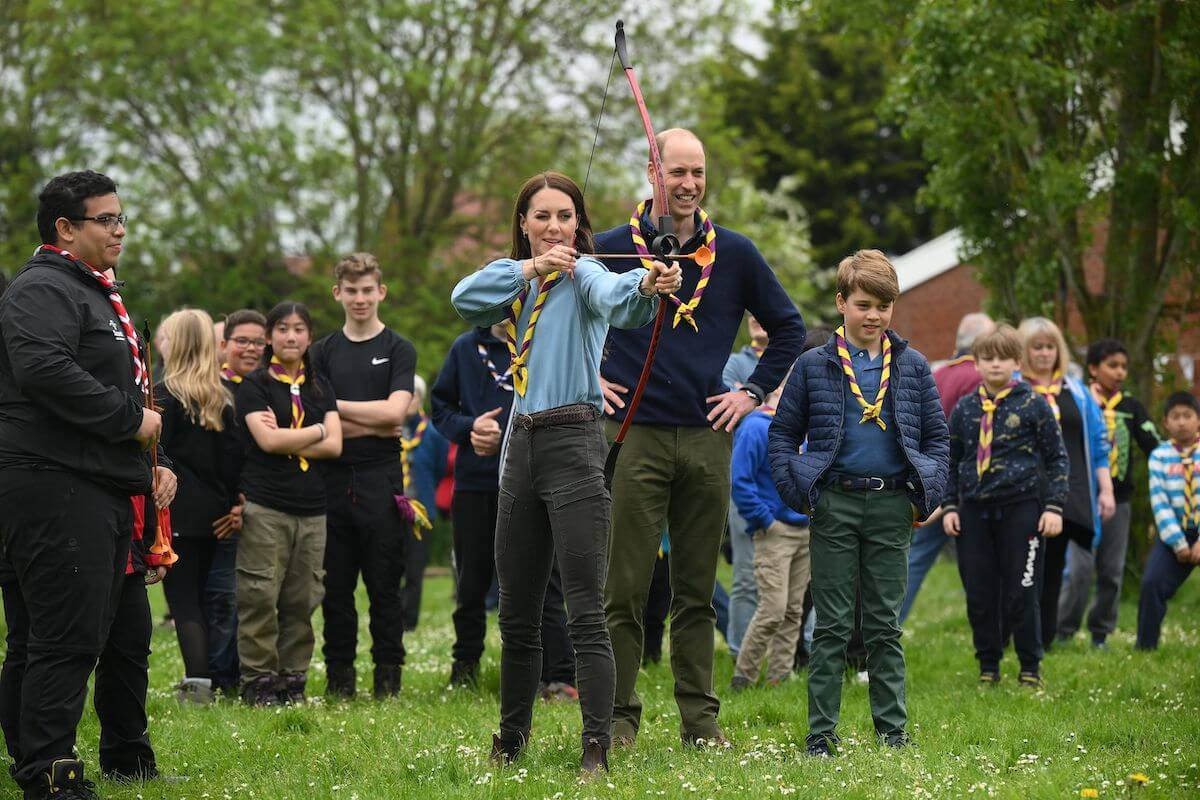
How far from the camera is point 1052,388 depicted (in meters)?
9.67

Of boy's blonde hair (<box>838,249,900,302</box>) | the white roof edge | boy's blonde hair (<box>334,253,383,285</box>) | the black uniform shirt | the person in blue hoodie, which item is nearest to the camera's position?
boy's blonde hair (<box>838,249,900,302</box>)

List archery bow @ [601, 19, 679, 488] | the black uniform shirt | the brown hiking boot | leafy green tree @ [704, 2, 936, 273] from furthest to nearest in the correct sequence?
1. leafy green tree @ [704, 2, 936, 273]
2. the black uniform shirt
3. archery bow @ [601, 19, 679, 488]
4. the brown hiking boot

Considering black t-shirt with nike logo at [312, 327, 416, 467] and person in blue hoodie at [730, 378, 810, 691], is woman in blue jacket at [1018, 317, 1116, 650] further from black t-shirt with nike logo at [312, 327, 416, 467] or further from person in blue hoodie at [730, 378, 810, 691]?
black t-shirt with nike logo at [312, 327, 416, 467]

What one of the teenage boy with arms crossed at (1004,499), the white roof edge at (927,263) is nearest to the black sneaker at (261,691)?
the teenage boy with arms crossed at (1004,499)

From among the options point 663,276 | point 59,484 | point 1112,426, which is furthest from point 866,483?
point 1112,426

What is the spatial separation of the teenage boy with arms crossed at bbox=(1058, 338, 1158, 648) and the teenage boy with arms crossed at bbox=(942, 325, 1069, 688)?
7.26 ft

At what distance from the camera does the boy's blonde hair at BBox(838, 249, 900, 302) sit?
6.36m

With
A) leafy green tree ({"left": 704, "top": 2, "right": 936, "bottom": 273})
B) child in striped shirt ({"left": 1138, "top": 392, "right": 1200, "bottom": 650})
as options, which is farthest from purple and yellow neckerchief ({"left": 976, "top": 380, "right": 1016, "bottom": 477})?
leafy green tree ({"left": 704, "top": 2, "right": 936, "bottom": 273})

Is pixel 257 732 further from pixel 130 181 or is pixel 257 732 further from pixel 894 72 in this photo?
pixel 130 181

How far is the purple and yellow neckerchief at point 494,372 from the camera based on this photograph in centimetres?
841

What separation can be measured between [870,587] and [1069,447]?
415 centimetres

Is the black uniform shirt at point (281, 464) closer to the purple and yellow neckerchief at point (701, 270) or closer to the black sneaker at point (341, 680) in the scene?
the black sneaker at point (341, 680)

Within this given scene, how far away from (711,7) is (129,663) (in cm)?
2440

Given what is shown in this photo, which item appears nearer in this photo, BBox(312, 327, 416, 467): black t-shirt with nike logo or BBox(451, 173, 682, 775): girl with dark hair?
BBox(451, 173, 682, 775): girl with dark hair
